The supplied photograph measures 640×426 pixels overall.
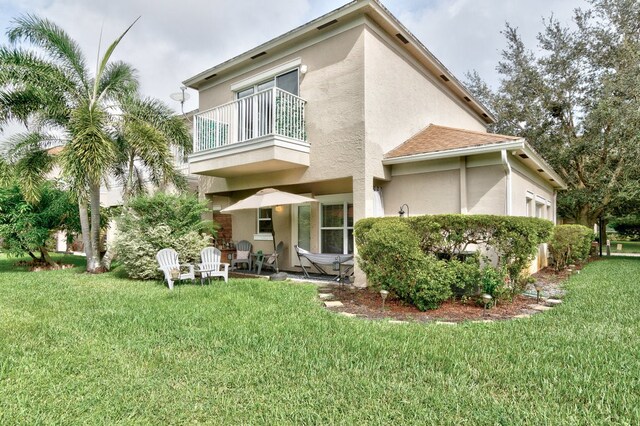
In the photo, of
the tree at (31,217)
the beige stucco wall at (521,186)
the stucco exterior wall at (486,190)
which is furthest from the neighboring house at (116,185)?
the beige stucco wall at (521,186)

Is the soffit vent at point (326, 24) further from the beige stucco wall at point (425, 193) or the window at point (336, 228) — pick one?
the window at point (336, 228)

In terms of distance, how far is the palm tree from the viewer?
1085cm

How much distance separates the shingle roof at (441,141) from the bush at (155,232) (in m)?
6.74

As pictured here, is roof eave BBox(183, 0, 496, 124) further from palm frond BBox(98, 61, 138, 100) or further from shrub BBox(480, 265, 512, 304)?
shrub BBox(480, 265, 512, 304)

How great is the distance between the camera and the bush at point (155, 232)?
35.0ft

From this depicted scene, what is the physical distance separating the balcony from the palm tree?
5.25 ft

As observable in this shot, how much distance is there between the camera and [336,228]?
12.1 m

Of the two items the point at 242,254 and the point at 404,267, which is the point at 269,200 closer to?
the point at 242,254

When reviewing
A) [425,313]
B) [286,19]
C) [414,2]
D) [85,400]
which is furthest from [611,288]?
[286,19]

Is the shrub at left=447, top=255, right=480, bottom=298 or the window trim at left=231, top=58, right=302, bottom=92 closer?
the shrub at left=447, top=255, right=480, bottom=298

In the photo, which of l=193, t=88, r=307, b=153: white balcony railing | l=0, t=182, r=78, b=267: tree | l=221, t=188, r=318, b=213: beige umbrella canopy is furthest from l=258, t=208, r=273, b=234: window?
l=0, t=182, r=78, b=267: tree

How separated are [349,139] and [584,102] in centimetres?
1773

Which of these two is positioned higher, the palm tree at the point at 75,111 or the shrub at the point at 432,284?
the palm tree at the point at 75,111

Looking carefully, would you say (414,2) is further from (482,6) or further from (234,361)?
(234,361)
